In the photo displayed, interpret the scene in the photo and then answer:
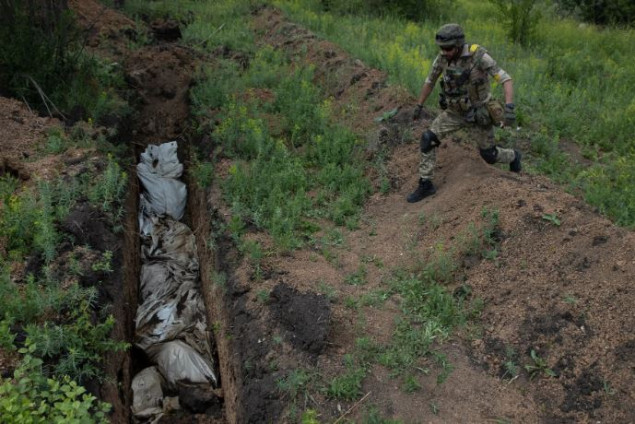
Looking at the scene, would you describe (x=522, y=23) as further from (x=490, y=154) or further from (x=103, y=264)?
(x=103, y=264)

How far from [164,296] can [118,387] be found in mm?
1291

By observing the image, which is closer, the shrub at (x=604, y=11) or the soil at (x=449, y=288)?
the soil at (x=449, y=288)

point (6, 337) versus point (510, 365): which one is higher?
point (6, 337)

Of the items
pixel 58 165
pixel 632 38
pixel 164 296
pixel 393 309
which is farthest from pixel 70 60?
pixel 632 38

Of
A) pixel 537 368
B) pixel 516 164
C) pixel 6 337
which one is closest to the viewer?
pixel 6 337

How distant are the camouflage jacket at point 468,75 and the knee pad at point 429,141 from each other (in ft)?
1.12

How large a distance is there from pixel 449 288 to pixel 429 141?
5.37ft

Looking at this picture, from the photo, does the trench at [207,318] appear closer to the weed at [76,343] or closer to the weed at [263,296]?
the weed at [76,343]

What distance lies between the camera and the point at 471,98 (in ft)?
18.5

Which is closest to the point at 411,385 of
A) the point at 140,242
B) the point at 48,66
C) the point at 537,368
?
the point at 537,368

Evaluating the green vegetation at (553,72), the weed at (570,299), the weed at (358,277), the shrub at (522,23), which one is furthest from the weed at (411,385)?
the shrub at (522,23)

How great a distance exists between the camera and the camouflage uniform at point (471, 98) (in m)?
5.43

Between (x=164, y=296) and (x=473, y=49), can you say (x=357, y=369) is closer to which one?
(x=164, y=296)

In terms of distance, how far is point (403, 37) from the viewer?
10320 millimetres
